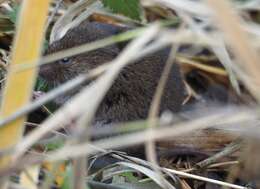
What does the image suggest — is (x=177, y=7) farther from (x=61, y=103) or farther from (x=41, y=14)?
(x=61, y=103)

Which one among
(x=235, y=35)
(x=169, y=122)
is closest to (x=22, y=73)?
(x=169, y=122)

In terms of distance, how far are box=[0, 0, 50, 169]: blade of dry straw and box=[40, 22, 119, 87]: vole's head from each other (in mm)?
1838

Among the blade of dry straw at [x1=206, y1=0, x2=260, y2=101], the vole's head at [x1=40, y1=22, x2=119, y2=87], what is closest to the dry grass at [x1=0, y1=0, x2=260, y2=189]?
the blade of dry straw at [x1=206, y1=0, x2=260, y2=101]

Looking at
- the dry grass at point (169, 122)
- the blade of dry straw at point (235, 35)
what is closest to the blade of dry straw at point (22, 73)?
the dry grass at point (169, 122)

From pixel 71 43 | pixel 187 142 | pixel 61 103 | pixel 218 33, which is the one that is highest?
pixel 218 33

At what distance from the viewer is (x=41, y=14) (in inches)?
83.4

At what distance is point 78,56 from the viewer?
165 inches

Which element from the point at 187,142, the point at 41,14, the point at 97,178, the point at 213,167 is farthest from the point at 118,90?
the point at 41,14

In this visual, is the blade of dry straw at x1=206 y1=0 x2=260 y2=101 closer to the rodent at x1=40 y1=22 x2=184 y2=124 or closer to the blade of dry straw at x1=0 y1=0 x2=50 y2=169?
the blade of dry straw at x1=0 y1=0 x2=50 y2=169

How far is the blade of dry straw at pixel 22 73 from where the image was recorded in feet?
6.63

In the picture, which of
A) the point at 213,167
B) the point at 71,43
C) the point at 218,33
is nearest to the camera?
the point at 218,33

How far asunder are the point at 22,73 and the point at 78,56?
2177mm

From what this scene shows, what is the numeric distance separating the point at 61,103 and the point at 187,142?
0.78 metres

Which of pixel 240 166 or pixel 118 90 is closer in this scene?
pixel 240 166
